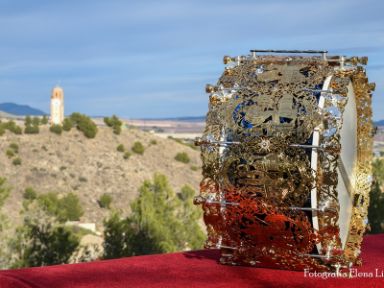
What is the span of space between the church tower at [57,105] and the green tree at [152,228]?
98.2ft

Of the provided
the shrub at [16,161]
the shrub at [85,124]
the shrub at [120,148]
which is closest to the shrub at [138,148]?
the shrub at [120,148]

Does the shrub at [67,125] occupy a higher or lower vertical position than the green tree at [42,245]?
higher

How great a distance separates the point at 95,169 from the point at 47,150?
9.97 feet

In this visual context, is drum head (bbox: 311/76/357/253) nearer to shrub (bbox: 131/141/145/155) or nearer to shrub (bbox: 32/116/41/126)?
shrub (bbox: 131/141/145/155)

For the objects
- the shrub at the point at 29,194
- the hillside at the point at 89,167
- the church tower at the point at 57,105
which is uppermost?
the church tower at the point at 57,105

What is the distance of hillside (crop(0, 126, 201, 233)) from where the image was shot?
38.3 m

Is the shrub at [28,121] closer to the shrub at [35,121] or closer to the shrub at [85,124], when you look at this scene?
the shrub at [35,121]

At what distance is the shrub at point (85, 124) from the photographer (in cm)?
4475

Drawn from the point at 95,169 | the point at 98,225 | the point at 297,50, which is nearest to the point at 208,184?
the point at 297,50

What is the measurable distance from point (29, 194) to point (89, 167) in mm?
5194

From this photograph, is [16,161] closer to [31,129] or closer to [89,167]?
[89,167]

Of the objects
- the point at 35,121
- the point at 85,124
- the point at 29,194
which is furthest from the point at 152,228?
the point at 35,121

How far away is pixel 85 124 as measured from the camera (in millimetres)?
45312

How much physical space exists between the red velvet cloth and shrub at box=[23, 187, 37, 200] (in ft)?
109
